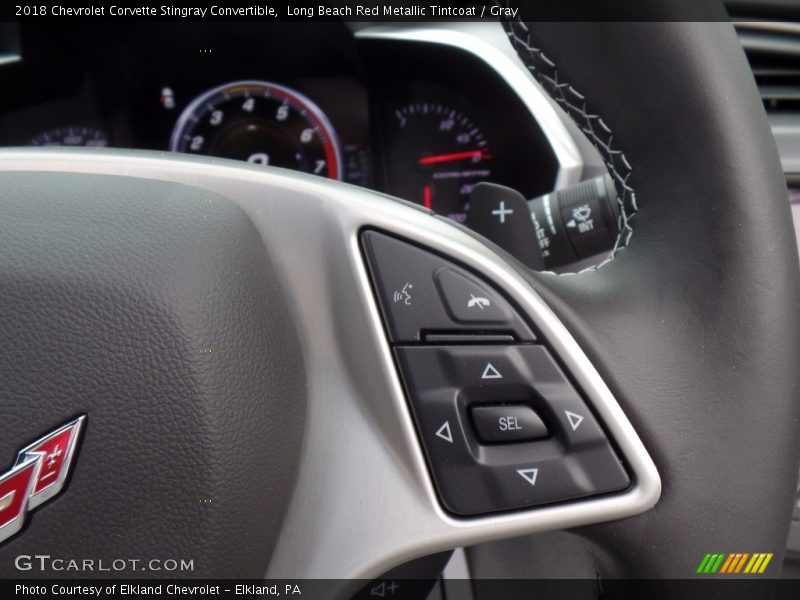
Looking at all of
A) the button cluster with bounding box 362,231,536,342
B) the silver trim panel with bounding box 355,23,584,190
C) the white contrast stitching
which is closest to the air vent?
the silver trim panel with bounding box 355,23,584,190

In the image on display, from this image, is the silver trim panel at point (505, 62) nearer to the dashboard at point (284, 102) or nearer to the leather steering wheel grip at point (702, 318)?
the dashboard at point (284, 102)

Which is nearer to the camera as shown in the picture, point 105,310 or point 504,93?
point 105,310

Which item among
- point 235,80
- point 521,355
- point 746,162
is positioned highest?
point 746,162

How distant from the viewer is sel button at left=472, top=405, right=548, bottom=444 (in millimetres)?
538

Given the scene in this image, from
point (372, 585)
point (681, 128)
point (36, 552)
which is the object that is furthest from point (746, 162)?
point (36, 552)

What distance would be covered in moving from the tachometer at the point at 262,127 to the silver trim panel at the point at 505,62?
0.37 meters

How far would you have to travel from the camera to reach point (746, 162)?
0.53 metres

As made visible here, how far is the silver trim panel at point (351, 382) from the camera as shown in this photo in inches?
21.0

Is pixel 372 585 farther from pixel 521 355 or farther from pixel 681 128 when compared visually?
pixel 681 128

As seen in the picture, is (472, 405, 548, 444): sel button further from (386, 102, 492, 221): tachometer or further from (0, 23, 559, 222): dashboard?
(386, 102, 492, 221): tachometer

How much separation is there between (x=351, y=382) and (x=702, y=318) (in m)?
0.23

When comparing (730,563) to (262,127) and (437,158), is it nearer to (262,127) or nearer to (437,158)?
(437,158)

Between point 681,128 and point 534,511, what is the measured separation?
10.3 inches

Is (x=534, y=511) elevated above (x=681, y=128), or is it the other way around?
(x=681, y=128)
